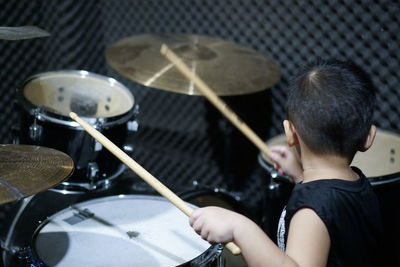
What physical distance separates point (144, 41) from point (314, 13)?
2.49 ft

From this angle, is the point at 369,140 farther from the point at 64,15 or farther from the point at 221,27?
the point at 64,15

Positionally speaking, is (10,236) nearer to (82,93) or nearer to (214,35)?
(82,93)

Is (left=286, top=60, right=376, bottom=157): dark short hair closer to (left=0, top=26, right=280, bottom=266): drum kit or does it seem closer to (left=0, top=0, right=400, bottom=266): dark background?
(left=0, top=26, right=280, bottom=266): drum kit

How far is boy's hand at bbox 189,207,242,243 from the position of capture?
98cm

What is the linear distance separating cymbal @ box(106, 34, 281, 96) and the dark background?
11.9 inches

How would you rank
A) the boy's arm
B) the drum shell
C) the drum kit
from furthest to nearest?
1. the drum shell
2. the drum kit
3. the boy's arm

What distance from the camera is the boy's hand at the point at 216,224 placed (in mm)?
979

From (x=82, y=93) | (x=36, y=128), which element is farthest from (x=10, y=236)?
(x=82, y=93)

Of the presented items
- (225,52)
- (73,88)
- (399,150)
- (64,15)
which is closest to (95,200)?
(73,88)

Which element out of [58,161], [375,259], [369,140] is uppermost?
[369,140]

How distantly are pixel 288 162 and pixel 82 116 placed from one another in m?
0.75

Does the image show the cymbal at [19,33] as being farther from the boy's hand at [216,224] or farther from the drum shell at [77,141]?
the boy's hand at [216,224]

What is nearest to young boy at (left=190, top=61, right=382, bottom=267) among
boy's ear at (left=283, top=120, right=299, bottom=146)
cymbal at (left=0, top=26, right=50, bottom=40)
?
boy's ear at (left=283, top=120, right=299, bottom=146)

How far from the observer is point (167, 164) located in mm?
2746
